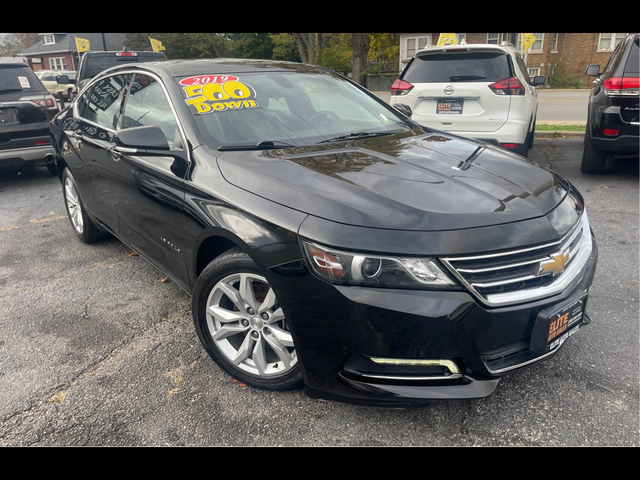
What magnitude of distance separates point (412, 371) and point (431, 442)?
1.31ft

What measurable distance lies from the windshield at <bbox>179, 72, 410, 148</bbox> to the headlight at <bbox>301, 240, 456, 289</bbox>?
1090 mm

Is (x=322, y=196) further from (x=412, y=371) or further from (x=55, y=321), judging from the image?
(x=55, y=321)

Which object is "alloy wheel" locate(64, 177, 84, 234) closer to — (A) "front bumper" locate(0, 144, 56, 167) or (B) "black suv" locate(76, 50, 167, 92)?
(A) "front bumper" locate(0, 144, 56, 167)

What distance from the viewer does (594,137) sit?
20.1ft

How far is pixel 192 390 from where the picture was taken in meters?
2.59

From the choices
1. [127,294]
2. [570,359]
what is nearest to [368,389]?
[570,359]

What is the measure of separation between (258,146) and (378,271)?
1.20 metres

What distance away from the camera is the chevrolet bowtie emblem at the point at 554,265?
82.0 inches

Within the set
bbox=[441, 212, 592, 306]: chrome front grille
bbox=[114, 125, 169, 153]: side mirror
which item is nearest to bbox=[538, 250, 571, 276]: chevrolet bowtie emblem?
bbox=[441, 212, 592, 306]: chrome front grille

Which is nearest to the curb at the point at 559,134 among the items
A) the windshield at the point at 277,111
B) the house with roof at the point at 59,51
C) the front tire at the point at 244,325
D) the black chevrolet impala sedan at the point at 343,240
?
the windshield at the point at 277,111

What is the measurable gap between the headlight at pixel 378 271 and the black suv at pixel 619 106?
5.09m

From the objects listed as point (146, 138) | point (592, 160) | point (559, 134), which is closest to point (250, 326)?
point (146, 138)

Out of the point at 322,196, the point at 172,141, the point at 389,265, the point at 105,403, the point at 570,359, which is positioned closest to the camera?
the point at 389,265

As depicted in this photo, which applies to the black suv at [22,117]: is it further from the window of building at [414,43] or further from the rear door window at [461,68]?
the window of building at [414,43]
